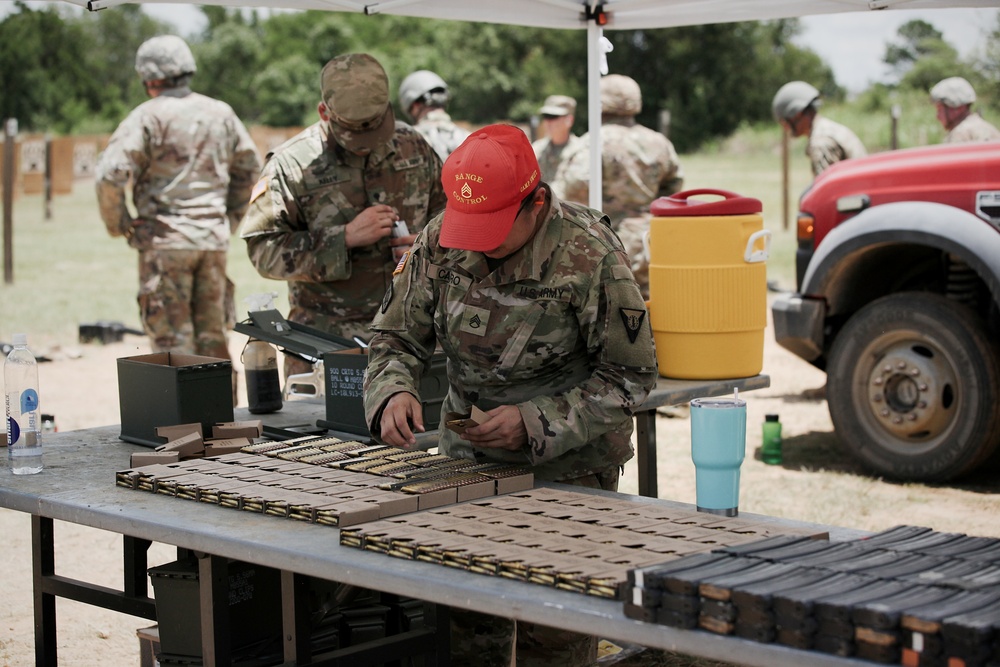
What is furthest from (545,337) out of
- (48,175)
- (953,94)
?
(48,175)

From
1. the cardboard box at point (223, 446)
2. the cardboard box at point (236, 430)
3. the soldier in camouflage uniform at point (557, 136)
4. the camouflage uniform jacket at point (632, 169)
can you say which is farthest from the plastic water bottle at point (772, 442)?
the cardboard box at point (223, 446)

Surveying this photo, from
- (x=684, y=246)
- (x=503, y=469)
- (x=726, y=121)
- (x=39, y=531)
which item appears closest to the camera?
(x=503, y=469)

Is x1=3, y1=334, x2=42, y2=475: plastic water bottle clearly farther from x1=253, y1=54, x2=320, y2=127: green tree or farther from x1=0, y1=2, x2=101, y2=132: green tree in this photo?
x1=0, y1=2, x2=101, y2=132: green tree

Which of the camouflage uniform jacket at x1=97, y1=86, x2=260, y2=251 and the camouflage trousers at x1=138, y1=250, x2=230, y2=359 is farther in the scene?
the camouflage trousers at x1=138, y1=250, x2=230, y2=359

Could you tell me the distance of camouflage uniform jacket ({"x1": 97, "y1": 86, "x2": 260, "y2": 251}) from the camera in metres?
7.80

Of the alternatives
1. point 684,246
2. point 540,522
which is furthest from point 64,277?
point 540,522

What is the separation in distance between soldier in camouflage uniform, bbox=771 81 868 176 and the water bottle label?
7052 millimetres

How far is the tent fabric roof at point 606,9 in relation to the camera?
18.5 ft

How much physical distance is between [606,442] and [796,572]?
52.1 inches

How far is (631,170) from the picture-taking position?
29.3ft

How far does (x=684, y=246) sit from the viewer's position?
4.80m

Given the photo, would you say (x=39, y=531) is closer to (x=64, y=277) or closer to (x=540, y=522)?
(x=540, y=522)

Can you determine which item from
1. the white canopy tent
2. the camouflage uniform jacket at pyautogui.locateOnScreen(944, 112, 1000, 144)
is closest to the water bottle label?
the white canopy tent

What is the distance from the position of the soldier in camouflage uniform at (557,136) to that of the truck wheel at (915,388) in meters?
3.67
